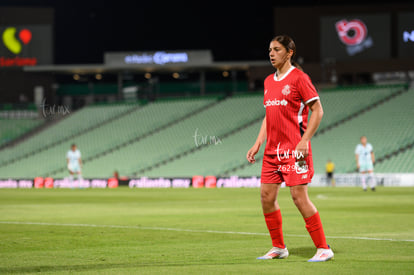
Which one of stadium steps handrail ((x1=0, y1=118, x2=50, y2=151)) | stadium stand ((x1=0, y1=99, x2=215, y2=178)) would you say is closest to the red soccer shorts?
stadium stand ((x1=0, y1=99, x2=215, y2=178))

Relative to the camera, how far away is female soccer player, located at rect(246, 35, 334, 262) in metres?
8.66

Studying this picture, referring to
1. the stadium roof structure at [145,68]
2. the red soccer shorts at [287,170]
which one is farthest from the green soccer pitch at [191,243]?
the stadium roof structure at [145,68]

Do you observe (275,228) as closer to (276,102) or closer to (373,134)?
(276,102)

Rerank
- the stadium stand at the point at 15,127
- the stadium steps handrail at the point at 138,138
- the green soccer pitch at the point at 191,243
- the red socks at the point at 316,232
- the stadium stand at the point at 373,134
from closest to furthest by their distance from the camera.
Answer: the green soccer pitch at the point at 191,243 < the red socks at the point at 316,232 < the stadium stand at the point at 373,134 < the stadium steps handrail at the point at 138,138 < the stadium stand at the point at 15,127

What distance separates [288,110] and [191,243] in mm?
3211

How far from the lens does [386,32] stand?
55812 mm

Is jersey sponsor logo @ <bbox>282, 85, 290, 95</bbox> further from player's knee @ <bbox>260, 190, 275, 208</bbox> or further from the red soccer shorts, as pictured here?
player's knee @ <bbox>260, 190, 275, 208</bbox>

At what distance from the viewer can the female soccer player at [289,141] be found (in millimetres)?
8664

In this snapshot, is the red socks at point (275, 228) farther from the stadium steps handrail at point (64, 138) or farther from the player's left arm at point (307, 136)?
the stadium steps handrail at point (64, 138)

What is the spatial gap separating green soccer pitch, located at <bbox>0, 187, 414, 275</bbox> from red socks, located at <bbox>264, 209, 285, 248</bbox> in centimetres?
24

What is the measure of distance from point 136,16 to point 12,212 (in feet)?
164

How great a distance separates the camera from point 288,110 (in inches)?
349

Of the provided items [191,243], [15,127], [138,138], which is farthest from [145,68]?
[191,243]

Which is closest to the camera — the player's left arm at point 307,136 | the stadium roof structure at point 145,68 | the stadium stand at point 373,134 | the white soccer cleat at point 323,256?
the player's left arm at point 307,136
